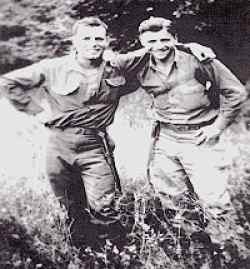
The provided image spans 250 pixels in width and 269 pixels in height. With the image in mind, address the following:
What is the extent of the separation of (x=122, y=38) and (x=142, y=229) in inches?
35.7

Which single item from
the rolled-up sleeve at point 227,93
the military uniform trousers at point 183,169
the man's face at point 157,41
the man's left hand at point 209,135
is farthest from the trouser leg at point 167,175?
the man's face at point 157,41

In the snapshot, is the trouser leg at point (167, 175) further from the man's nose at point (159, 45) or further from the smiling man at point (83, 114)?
the man's nose at point (159, 45)

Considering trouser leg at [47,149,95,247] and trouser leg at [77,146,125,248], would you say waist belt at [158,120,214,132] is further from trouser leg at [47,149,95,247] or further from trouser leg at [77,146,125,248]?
trouser leg at [47,149,95,247]

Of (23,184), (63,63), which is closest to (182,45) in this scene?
(63,63)

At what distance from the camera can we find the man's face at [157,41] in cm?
294

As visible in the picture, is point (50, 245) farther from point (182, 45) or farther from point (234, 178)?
point (182, 45)

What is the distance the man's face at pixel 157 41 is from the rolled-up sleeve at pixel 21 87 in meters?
0.53

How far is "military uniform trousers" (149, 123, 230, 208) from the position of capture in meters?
2.98

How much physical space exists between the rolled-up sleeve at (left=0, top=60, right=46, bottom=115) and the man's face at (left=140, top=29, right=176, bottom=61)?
20.8 inches

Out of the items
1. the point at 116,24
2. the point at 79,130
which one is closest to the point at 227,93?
the point at 116,24

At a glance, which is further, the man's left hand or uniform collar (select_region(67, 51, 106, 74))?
the man's left hand

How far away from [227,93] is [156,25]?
48cm

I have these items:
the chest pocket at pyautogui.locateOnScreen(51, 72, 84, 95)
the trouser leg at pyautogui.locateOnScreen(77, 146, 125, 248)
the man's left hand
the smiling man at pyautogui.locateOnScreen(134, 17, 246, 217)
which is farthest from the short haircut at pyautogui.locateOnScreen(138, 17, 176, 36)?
the trouser leg at pyautogui.locateOnScreen(77, 146, 125, 248)

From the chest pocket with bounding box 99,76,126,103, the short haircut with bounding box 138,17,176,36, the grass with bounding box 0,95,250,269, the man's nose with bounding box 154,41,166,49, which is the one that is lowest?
the grass with bounding box 0,95,250,269
